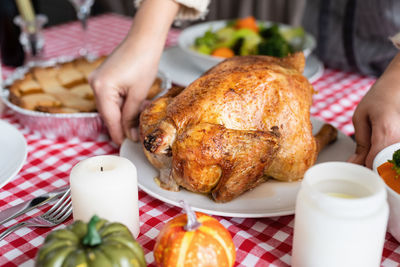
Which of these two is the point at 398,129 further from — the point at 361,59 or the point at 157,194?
the point at 361,59

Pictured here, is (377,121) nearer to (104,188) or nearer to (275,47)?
(104,188)

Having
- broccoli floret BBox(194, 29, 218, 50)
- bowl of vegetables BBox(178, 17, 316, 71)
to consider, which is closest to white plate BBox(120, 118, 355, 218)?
bowl of vegetables BBox(178, 17, 316, 71)

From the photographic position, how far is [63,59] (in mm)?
1740

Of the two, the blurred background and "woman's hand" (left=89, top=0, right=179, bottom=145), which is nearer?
"woman's hand" (left=89, top=0, right=179, bottom=145)

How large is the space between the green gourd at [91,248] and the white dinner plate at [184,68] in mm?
1035

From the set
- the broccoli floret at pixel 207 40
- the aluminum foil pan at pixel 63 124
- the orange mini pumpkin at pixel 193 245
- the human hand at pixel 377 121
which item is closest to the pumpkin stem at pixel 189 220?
the orange mini pumpkin at pixel 193 245

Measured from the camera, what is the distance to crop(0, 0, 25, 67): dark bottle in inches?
70.3

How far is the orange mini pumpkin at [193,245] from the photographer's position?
2.37ft

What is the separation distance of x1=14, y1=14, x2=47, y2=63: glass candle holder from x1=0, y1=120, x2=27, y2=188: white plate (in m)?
0.73

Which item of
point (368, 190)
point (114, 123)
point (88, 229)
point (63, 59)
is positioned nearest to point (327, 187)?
point (368, 190)

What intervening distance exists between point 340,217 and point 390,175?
248 millimetres

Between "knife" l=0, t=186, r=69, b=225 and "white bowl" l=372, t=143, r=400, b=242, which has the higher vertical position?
"white bowl" l=372, t=143, r=400, b=242

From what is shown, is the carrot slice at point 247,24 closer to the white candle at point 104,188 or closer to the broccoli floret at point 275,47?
the broccoli floret at point 275,47

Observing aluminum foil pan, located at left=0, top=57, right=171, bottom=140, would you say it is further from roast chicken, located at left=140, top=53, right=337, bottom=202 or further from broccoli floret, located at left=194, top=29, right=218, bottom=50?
broccoli floret, located at left=194, top=29, right=218, bottom=50
